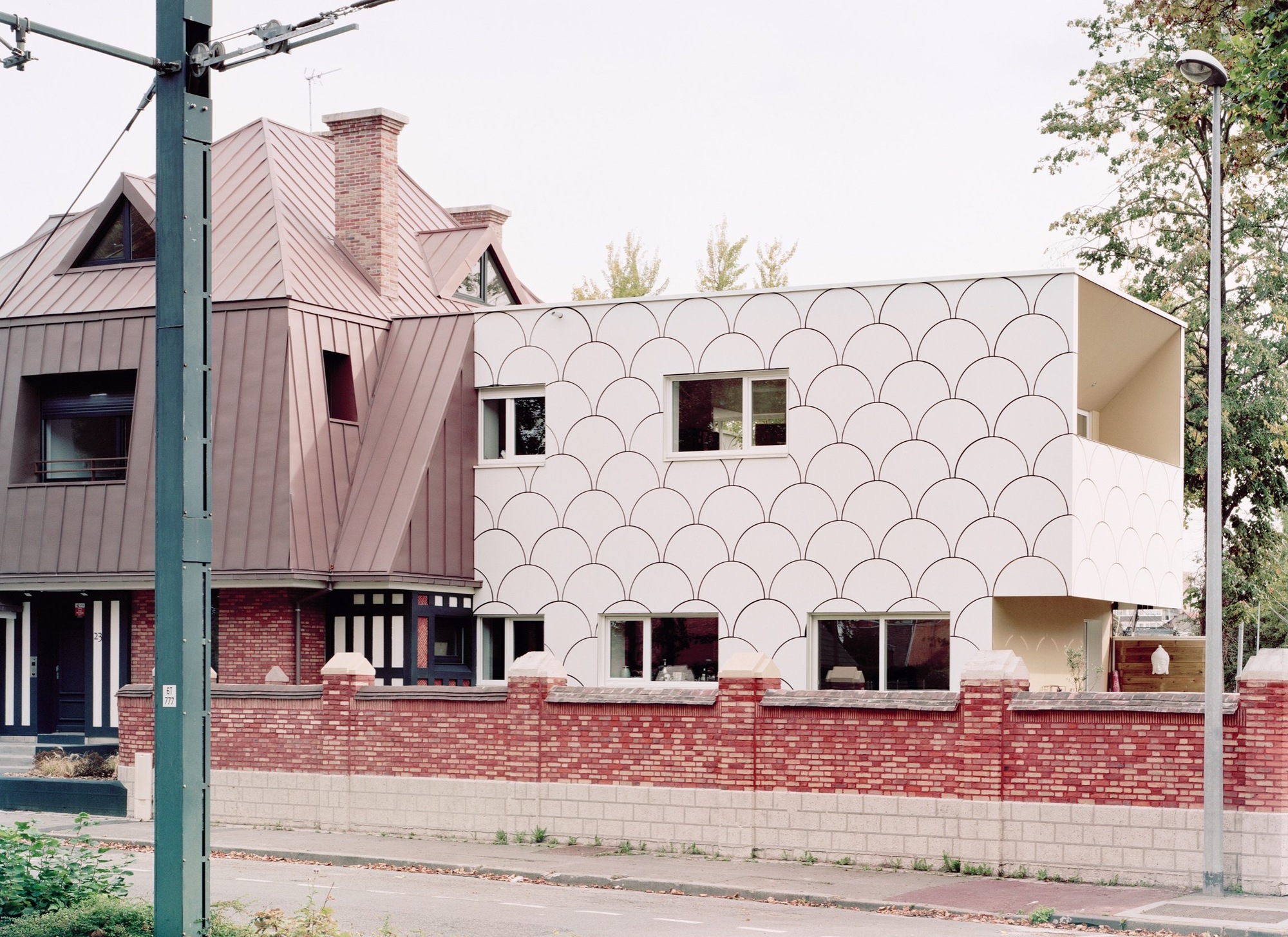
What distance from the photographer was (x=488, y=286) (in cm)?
3033

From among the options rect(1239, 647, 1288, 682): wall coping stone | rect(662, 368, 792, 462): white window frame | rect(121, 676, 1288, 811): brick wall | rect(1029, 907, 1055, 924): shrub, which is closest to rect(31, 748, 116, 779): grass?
rect(121, 676, 1288, 811): brick wall

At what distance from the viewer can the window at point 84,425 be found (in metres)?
25.3

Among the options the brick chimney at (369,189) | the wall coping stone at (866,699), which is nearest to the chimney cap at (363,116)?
the brick chimney at (369,189)

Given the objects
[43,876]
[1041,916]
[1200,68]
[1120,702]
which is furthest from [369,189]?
[1041,916]

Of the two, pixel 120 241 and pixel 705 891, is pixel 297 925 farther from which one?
pixel 120 241

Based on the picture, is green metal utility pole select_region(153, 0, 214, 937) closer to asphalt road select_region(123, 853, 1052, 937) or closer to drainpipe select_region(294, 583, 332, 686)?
Answer: asphalt road select_region(123, 853, 1052, 937)

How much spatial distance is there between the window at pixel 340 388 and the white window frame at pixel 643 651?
5133mm

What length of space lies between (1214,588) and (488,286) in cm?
1780

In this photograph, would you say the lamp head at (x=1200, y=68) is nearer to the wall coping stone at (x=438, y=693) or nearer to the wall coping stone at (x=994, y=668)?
the wall coping stone at (x=994, y=668)

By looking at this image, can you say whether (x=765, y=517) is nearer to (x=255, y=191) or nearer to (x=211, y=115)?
(x=255, y=191)

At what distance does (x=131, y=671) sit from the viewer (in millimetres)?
24656

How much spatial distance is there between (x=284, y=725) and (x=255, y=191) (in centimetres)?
1025

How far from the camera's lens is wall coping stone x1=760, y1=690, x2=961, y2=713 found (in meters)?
16.5

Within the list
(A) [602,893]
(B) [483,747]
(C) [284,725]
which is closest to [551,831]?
(B) [483,747]
